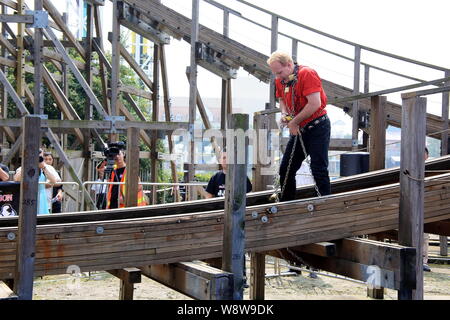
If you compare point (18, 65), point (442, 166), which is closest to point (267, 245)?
point (442, 166)

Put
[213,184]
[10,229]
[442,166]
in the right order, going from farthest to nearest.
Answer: [213,184], [442,166], [10,229]

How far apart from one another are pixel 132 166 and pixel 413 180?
2214mm

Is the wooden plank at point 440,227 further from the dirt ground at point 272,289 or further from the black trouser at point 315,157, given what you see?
the dirt ground at point 272,289

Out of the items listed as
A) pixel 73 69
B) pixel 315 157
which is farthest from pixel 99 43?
pixel 315 157

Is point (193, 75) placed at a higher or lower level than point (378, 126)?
higher

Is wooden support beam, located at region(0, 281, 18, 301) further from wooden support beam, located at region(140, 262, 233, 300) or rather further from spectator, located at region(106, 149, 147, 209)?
spectator, located at region(106, 149, 147, 209)

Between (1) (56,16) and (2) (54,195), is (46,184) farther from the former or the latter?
(1) (56,16)

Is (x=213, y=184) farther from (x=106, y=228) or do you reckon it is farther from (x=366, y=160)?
(x=106, y=228)

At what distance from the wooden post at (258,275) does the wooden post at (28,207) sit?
383cm

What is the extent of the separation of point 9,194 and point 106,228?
3909 millimetres

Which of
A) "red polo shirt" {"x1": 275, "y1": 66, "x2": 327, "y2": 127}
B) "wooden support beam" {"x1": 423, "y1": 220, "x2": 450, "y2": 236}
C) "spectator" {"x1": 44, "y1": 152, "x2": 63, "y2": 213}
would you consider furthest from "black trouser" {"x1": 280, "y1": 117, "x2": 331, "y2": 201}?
"spectator" {"x1": 44, "y1": 152, "x2": 63, "y2": 213}

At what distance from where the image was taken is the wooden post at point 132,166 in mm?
6082

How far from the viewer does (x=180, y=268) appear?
541cm

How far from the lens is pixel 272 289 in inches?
412
